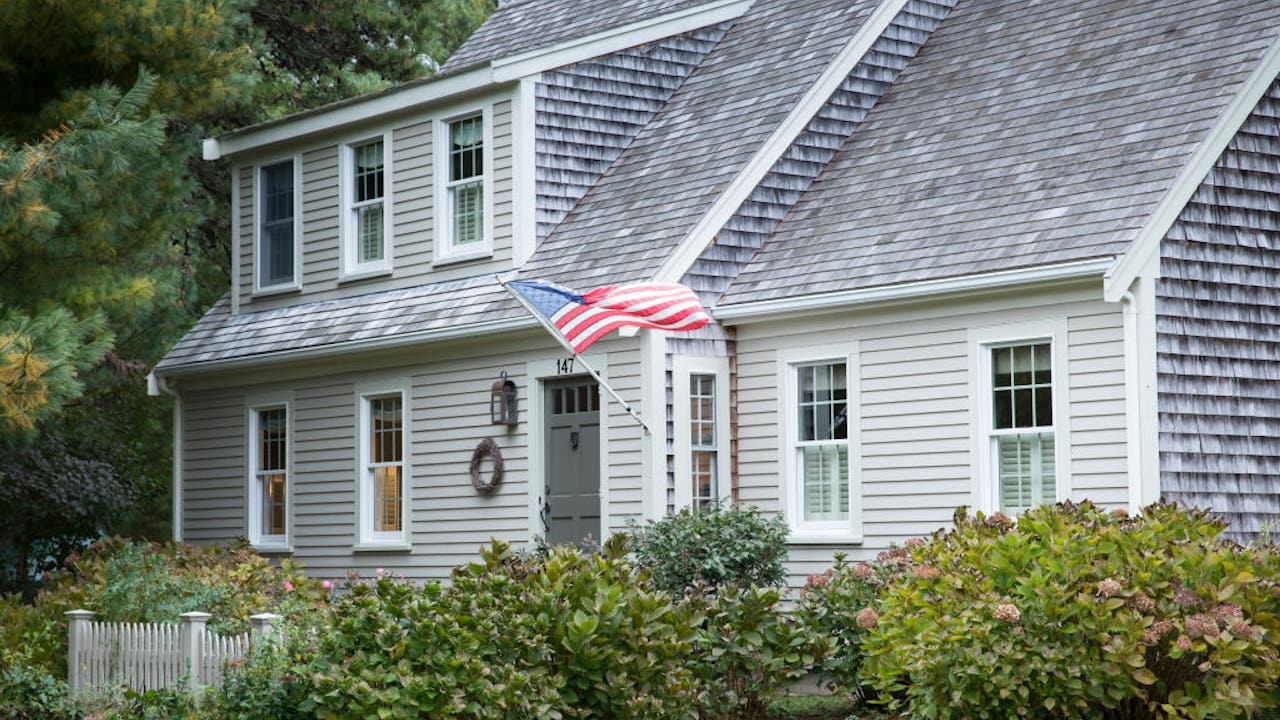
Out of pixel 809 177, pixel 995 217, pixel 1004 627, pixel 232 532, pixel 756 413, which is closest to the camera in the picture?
pixel 1004 627

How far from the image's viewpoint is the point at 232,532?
785 inches

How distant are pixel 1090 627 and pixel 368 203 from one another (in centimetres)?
1144

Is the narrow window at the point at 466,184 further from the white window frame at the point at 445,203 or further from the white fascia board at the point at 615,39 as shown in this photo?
the white fascia board at the point at 615,39

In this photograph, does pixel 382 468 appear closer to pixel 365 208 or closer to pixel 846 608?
pixel 365 208

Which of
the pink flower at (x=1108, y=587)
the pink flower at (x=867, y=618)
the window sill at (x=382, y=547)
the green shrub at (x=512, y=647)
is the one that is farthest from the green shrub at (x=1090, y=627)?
the window sill at (x=382, y=547)

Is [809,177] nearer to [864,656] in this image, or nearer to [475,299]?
[475,299]

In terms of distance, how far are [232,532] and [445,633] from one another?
36.8 ft

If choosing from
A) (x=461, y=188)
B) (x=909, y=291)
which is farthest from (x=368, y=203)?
(x=909, y=291)

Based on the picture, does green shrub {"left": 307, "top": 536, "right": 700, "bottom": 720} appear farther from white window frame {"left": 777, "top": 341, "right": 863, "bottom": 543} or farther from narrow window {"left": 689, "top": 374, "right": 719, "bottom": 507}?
narrow window {"left": 689, "top": 374, "right": 719, "bottom": 507}

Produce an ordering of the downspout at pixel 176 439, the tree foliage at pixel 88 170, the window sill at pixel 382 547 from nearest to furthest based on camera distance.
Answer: the tree foliage at pixel 88 170, the window sill at pixel 382 547, the downspout at pixel 176 439

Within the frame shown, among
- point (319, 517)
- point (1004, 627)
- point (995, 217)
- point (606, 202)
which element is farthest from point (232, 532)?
point (1004, 627)

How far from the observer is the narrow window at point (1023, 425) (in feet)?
44.4

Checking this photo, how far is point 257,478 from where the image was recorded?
19750mm

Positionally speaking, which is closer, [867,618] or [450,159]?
[867,618]
